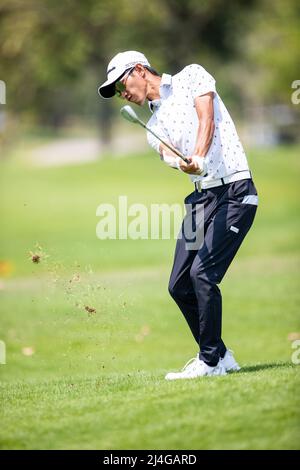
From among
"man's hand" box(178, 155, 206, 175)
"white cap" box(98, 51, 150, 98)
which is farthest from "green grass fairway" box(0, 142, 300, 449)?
"white cap" box(98, 51, 150, 98)

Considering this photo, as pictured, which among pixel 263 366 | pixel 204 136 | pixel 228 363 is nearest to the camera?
pixel 204 136

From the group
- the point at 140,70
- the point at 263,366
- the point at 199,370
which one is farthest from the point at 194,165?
the point at 263,366

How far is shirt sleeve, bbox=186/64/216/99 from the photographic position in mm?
7133

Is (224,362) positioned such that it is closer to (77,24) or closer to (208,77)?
(208,77)

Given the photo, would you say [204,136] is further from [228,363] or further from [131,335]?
[131,335]

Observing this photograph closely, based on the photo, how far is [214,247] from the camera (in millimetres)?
7188

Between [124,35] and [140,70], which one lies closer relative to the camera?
[140,70]

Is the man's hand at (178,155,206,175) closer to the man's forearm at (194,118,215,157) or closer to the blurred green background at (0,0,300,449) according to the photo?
the man's forearm at (194,118,215,157)

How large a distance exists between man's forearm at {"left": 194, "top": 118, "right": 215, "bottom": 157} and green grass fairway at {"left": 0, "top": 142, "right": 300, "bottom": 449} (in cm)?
169

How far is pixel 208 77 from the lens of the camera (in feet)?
23.6

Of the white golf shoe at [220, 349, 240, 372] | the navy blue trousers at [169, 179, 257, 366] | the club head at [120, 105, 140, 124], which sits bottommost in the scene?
the white golf shoe at [220, 349, 240, 372]

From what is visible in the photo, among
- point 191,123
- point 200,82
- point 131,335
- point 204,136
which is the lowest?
point 131,335

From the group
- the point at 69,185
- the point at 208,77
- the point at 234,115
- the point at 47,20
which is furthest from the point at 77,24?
the point at 208,77

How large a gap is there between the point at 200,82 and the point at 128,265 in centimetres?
1515
